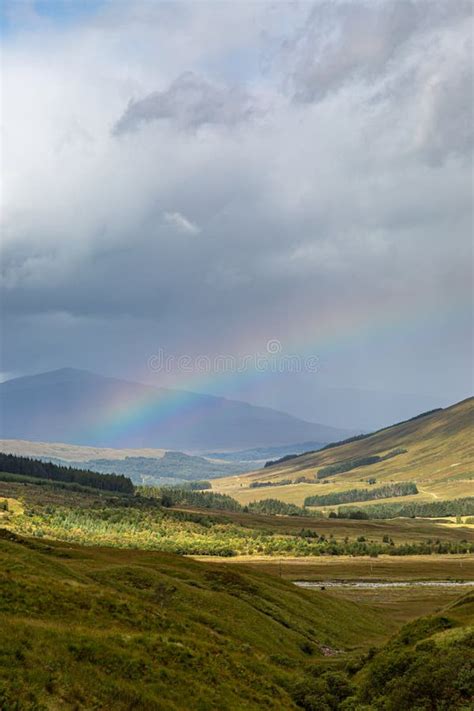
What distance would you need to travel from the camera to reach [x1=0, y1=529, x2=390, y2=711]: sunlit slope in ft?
77.6

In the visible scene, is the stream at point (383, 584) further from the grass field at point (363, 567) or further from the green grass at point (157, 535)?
the green grass at point (157, 535)

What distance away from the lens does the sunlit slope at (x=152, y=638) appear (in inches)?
931

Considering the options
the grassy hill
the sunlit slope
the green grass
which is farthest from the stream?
the grassy hill

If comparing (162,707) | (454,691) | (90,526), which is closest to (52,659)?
(162,707)

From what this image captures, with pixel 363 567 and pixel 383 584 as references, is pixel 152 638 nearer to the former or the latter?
pixel 383 584

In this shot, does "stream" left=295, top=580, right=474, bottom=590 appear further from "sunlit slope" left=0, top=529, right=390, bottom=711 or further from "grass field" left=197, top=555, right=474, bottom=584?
"sunlit slope" left=0, top=529, right=390, bottom=711

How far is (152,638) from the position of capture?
1238 inches

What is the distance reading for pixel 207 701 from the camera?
88.8 feet

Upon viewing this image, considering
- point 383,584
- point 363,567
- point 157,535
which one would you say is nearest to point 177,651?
point 383,584

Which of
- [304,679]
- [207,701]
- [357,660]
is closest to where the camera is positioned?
[207,701]

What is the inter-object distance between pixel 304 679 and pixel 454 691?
10762 millimetres

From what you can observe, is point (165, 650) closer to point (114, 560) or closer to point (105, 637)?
point (105, 637)

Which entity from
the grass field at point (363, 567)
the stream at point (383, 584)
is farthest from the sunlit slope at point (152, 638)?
the grass field at point (363, 567)

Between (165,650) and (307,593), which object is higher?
(165,650)
